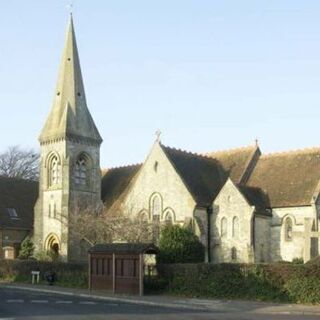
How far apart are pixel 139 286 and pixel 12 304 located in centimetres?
786

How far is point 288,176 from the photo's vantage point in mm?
47875

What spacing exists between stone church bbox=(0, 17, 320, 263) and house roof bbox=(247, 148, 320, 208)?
86mm

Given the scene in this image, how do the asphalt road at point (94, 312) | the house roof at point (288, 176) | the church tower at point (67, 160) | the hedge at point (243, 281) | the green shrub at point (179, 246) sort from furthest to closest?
the church tower at point (67, 160) → the house roof at point (288, 176) → the green shrub at point (179, 246) → the hedge at point (243, 281) → the asphalt road at point (94, 312)

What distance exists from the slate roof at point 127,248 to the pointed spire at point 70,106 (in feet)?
73.4

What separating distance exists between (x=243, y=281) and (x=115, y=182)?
3215 centimetres

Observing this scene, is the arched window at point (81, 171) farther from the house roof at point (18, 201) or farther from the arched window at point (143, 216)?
the arched window at point (143, 216)

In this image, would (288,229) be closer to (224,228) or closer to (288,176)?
(288,176)

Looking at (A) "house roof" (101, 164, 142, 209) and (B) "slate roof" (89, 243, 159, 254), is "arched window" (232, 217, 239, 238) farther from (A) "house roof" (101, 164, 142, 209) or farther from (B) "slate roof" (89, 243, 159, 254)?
(A) "house roof" (101, 164, 142, 209)

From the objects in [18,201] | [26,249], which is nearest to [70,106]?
[18,201]

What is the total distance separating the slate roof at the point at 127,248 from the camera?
33.4m

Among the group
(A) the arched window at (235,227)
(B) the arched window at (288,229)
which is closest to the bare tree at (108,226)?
(A) the arched window at (235,227)

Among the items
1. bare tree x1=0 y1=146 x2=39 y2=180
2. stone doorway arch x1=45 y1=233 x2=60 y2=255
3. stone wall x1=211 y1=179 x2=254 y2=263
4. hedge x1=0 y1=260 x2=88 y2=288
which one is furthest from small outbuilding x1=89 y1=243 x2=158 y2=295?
bare tree x1=0 y1=146 x2=39 y2=180

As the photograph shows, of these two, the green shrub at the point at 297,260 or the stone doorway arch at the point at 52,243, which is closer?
the green shrub at the point at 297,260

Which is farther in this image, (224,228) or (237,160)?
(237,160)
